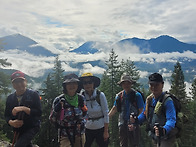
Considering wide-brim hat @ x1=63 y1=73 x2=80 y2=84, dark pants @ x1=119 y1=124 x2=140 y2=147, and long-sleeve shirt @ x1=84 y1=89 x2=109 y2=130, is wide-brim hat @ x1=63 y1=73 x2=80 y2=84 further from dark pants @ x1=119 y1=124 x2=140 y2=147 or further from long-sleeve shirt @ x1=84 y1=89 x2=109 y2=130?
dark pants @ x1=119 y1=124 x2=140 y2=147

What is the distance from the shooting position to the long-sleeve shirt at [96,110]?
17.6ft

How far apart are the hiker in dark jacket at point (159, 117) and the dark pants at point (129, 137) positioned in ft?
5.04

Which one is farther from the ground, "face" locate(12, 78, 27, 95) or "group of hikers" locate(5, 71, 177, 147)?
"face" locate(12, 78, 27, 95)

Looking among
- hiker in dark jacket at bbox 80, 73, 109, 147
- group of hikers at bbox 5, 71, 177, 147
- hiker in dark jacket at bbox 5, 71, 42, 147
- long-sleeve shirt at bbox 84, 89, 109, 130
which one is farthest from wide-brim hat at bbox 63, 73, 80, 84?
long-sleeve shirt at bbox 84, 89, 109, 130

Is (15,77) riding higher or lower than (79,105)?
higher

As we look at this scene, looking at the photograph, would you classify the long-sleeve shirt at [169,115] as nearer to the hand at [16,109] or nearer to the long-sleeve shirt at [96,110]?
the long-sleeve shirt at [96,110]

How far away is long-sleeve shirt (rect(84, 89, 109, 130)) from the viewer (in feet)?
17.6

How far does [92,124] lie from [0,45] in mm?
12413

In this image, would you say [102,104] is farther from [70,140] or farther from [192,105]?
[192,105]

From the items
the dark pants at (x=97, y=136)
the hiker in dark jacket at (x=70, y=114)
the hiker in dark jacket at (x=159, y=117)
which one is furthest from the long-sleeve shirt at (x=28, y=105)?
the hiker in dark jacket at (x=159, y=117)

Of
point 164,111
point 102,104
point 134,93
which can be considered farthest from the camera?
point 134,93

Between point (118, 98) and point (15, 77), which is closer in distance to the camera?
point (15, 77)

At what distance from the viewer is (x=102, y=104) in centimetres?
536

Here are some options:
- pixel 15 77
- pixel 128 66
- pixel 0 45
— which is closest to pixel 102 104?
pixel 15 77
